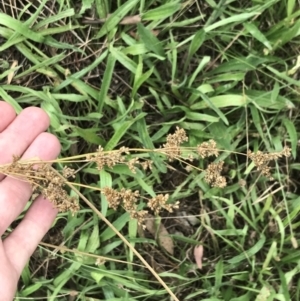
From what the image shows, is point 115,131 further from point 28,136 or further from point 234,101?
point 234,101

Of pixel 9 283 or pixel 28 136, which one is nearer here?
pixel 9 283

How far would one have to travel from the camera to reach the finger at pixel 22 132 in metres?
1.52

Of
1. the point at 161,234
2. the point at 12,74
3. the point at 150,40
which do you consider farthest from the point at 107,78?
the point at 161,234

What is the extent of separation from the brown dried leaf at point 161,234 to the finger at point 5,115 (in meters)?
0.53

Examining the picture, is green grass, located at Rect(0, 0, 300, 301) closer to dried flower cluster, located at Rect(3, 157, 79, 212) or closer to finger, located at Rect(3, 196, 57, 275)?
finger, located at Rect(3, 196, 57, 275)

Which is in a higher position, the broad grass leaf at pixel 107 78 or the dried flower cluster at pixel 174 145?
the dried flower cluster at pixel 174 145

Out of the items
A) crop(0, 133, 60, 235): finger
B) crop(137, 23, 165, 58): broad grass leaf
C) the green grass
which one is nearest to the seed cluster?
crop(0, 133, 60, 235): finger

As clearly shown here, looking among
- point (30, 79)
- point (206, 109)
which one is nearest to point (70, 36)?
point (30, 79)

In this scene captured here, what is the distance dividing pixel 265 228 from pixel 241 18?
26.4 inches

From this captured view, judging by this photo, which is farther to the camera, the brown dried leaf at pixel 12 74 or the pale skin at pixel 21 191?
the brown dried leaf at pixel 12 74

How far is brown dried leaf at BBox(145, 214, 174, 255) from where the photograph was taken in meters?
1.78

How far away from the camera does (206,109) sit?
1.74 m

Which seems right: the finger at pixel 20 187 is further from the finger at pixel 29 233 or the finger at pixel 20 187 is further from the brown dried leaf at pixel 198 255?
the brown dried leaf at pixel 198 255

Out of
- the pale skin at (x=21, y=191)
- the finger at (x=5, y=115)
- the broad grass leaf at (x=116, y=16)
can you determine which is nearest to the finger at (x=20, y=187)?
the pale skin at (x=21, y=191)
